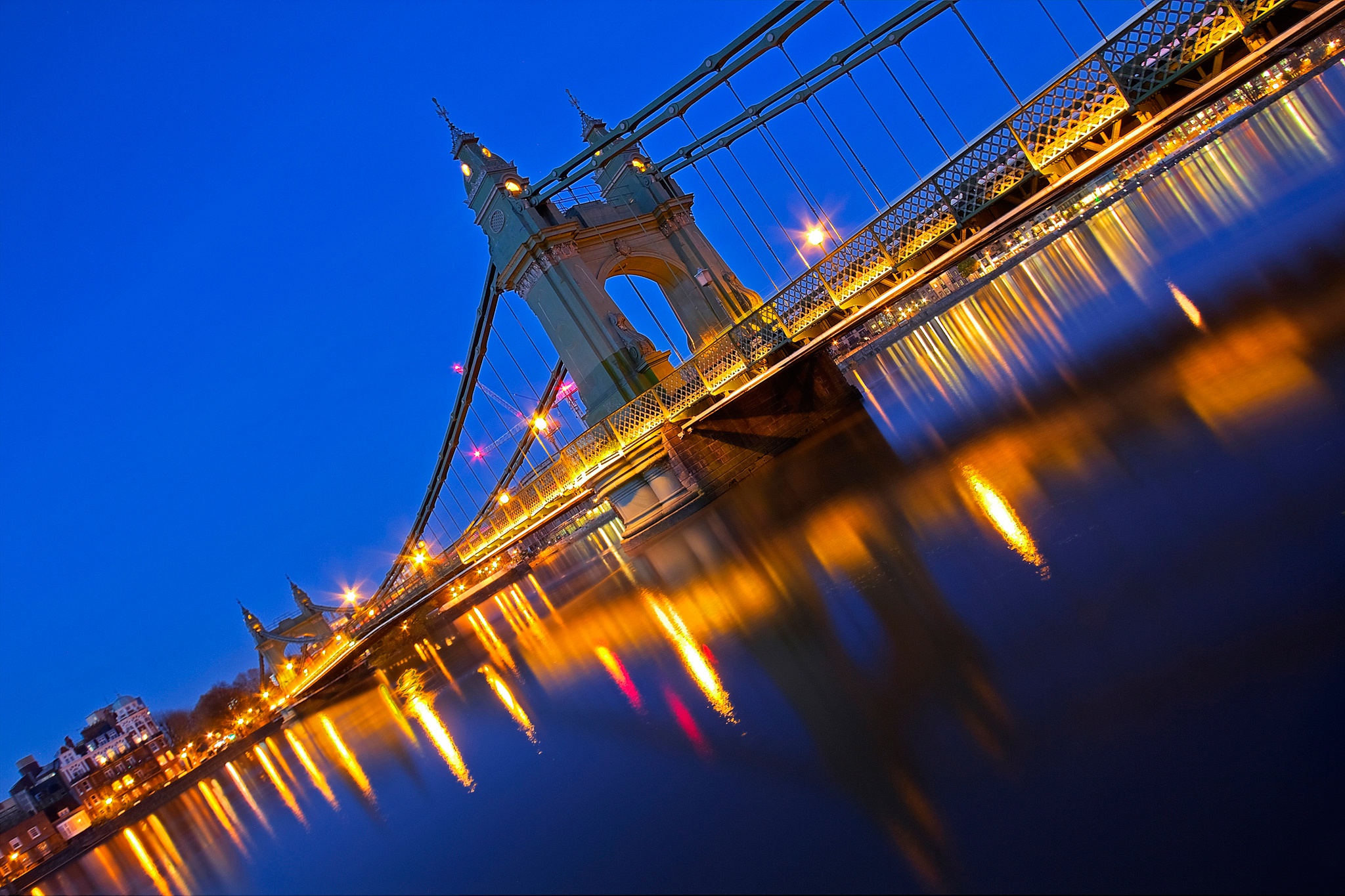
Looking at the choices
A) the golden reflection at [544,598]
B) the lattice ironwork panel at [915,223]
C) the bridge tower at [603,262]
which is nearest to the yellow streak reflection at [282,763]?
the golden reflection at [544,598]

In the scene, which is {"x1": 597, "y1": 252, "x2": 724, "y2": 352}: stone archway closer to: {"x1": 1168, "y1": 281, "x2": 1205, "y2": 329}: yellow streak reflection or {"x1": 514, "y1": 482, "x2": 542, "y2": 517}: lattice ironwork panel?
{"x1": 514, "y1": 482, "x2": 542, "y2": 517}: lattice ironwork panel

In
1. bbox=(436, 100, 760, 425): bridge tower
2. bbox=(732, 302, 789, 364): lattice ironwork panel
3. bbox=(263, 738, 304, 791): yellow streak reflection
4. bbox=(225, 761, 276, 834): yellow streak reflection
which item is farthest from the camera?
bbox=(436, 100, 760, 425): bridge tower

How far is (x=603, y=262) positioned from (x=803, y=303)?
8.94 metres

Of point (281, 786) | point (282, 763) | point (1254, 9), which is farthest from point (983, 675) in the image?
point (282, 763)

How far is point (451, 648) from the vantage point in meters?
27.1

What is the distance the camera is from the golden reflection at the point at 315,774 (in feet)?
43.8

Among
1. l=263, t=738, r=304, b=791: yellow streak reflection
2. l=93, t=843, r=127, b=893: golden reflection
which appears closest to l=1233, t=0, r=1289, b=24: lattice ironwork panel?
l=263, t=738, r=304, b=791: yellow streak reflection

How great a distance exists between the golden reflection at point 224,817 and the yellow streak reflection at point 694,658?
27.3ft

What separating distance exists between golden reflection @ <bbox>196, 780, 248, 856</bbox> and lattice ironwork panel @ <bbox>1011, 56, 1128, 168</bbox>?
17.3 metres

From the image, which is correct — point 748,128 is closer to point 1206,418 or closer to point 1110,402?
point 1110,402

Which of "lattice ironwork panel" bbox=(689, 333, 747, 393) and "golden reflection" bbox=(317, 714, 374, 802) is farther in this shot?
"lattice ironwork panel" bbox=(689, 333, 747, 393)

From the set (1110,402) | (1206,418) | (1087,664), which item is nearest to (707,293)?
(1110,402)

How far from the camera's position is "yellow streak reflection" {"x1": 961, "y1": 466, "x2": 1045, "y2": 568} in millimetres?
6212

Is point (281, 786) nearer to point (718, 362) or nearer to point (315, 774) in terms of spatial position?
point (315, 774)
